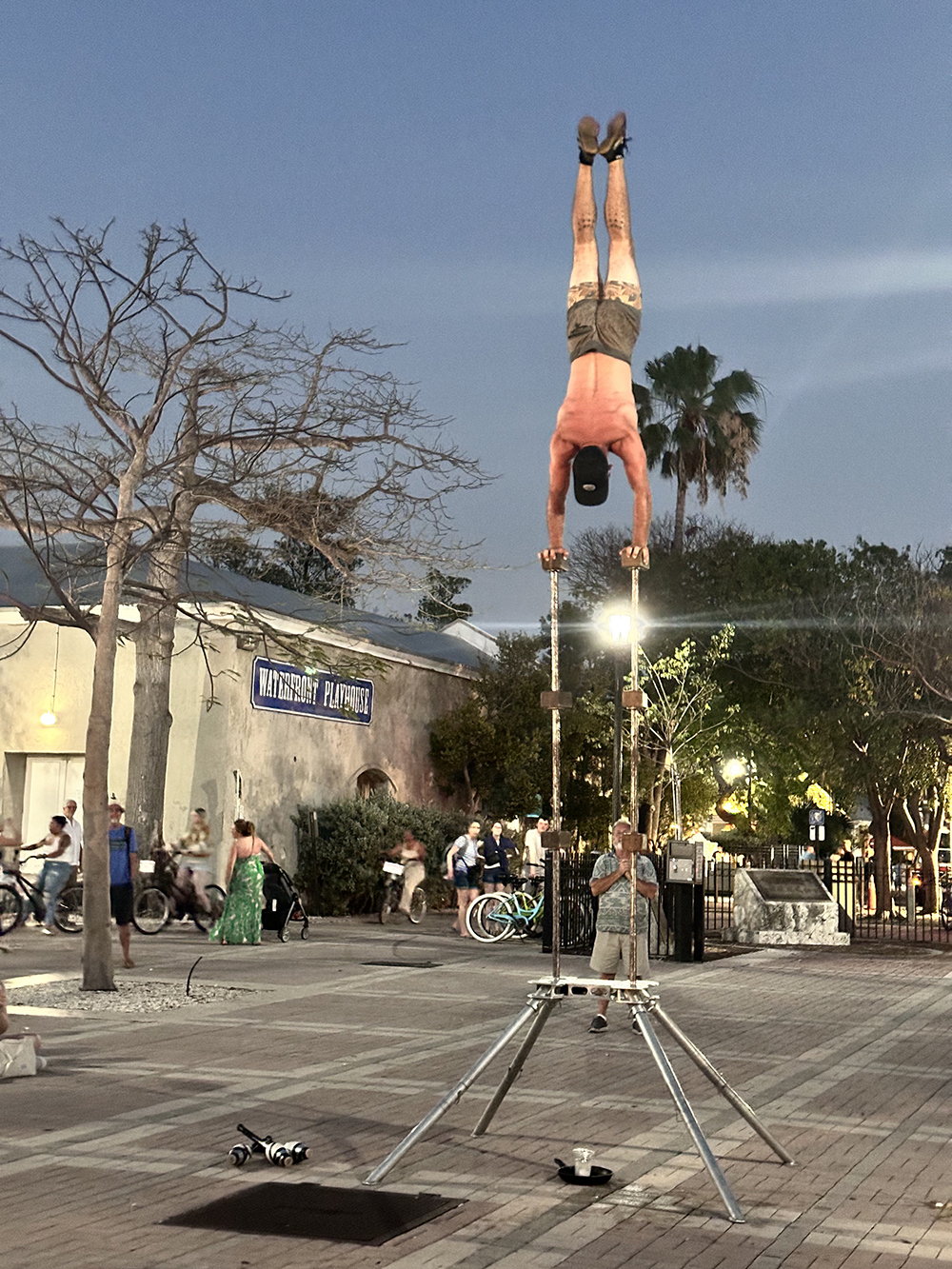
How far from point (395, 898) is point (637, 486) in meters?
21.7

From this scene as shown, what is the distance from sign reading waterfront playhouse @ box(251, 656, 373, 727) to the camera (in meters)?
28.5

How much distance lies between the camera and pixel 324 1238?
6445mm

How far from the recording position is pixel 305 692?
29.9 metres

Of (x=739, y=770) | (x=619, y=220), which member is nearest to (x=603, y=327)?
(x=619, y=220)

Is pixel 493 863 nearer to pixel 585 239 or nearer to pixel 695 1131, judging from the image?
pixel 695 1131

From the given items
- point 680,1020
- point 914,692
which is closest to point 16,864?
point 680,1020

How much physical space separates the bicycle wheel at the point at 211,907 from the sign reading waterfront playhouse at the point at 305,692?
161 inches

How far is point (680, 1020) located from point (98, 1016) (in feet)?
17.5

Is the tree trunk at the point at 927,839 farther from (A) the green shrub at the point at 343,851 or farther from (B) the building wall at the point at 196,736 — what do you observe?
(B) the building wall at the point at 196,736

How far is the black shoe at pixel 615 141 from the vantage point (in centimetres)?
780

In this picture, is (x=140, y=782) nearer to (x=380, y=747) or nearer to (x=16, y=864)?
(x=16, y=864)

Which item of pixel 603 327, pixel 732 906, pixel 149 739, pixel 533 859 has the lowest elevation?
pixel 732 906

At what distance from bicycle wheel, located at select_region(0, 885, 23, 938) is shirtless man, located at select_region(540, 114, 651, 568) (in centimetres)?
1659

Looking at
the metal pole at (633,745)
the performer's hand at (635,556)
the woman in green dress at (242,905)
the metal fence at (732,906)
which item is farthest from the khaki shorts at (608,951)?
the woman in green dress at (242,905)
